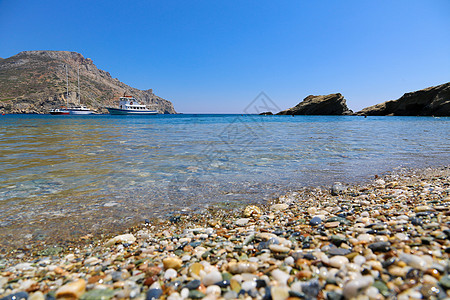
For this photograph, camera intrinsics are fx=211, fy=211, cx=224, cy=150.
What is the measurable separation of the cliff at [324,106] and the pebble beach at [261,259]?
5401 inches

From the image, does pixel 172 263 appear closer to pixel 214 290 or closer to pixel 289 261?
pixel 214 290

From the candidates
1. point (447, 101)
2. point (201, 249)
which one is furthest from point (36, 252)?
point (447, 101)

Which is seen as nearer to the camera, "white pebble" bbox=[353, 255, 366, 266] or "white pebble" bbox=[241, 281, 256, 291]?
"white pebble" bbox=[241, 281, 256, 291]

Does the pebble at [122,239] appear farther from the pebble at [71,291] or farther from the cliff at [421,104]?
the cliff at [421,104]

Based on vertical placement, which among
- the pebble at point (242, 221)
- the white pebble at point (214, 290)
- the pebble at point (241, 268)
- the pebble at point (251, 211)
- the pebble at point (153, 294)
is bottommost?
the pebble at point (242, 221)

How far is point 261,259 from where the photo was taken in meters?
2.59

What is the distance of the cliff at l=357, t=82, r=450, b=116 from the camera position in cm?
8225

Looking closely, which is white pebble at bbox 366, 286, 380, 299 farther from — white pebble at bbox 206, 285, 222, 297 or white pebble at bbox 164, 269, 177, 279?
white pebble at bbox 164, 269, 177, 279

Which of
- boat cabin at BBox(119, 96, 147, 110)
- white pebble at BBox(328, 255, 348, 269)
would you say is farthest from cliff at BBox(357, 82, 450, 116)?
boat cabin at BBox(119, 96, 147, 110)

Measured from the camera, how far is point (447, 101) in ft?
264

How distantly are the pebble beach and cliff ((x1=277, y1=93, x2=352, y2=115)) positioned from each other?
137 meters

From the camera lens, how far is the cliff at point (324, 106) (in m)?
125

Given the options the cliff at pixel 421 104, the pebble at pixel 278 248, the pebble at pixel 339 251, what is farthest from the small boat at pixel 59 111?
the cliff at pixel 421 104

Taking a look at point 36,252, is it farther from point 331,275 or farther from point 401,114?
point 401,114
